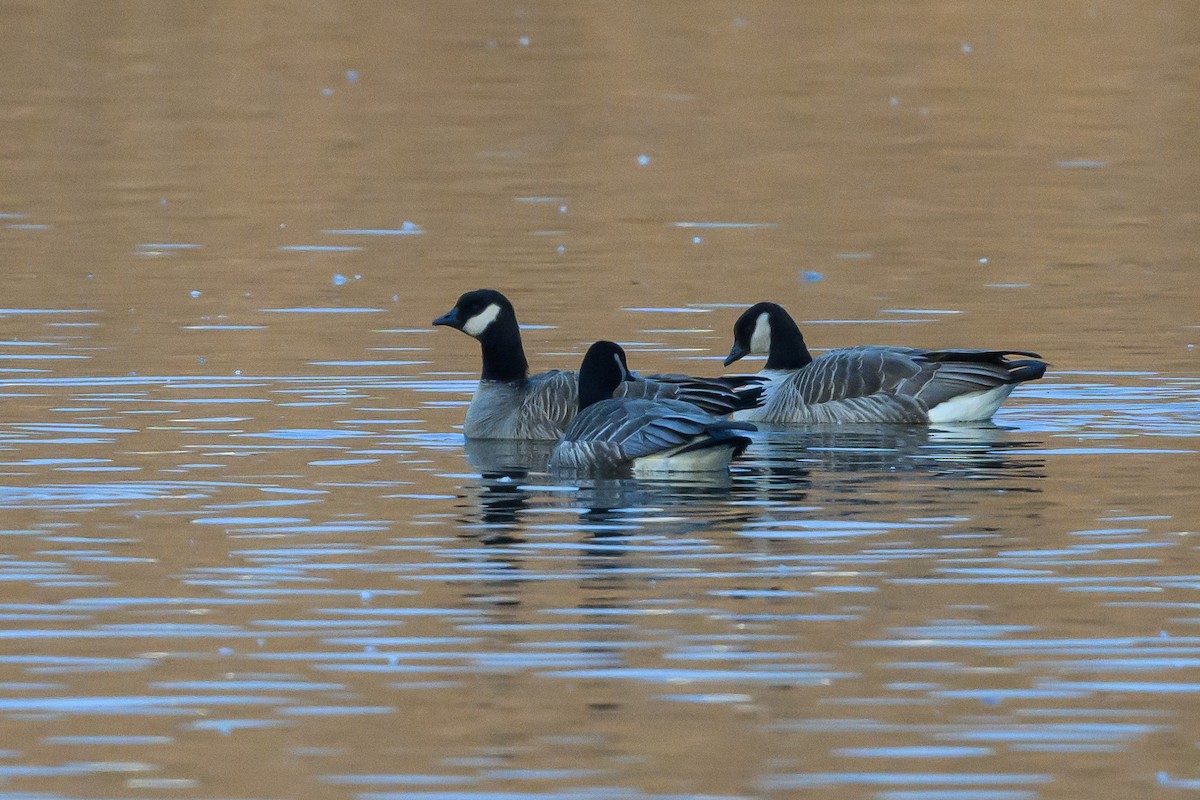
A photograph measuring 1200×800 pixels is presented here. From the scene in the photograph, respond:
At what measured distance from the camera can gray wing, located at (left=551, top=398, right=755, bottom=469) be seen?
13211mm

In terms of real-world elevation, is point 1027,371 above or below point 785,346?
below

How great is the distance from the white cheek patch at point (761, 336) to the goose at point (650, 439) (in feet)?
11.3

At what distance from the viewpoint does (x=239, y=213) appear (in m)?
26.9

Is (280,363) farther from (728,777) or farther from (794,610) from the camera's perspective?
(728,777)

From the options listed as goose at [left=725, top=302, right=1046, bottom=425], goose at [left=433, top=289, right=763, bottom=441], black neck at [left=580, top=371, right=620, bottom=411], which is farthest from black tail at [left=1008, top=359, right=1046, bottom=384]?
black neck at [left=580, top=371, right=620, bottom=411]

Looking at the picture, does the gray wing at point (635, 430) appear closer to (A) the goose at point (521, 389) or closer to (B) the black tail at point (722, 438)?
(B) the black tail at point (722, 438)

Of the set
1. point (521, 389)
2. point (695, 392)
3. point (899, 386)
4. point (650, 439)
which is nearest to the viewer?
point (650, 439)

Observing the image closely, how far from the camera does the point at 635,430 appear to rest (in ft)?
44.0

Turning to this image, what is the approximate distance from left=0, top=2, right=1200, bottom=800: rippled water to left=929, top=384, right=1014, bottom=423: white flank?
7.3 inches

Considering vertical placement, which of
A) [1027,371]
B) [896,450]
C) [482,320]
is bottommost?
[896,450]

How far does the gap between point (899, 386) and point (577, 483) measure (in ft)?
11.2

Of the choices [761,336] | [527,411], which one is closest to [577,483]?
[527,411]

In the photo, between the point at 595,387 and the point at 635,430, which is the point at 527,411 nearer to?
the point at 595,387

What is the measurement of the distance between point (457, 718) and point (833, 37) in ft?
135
